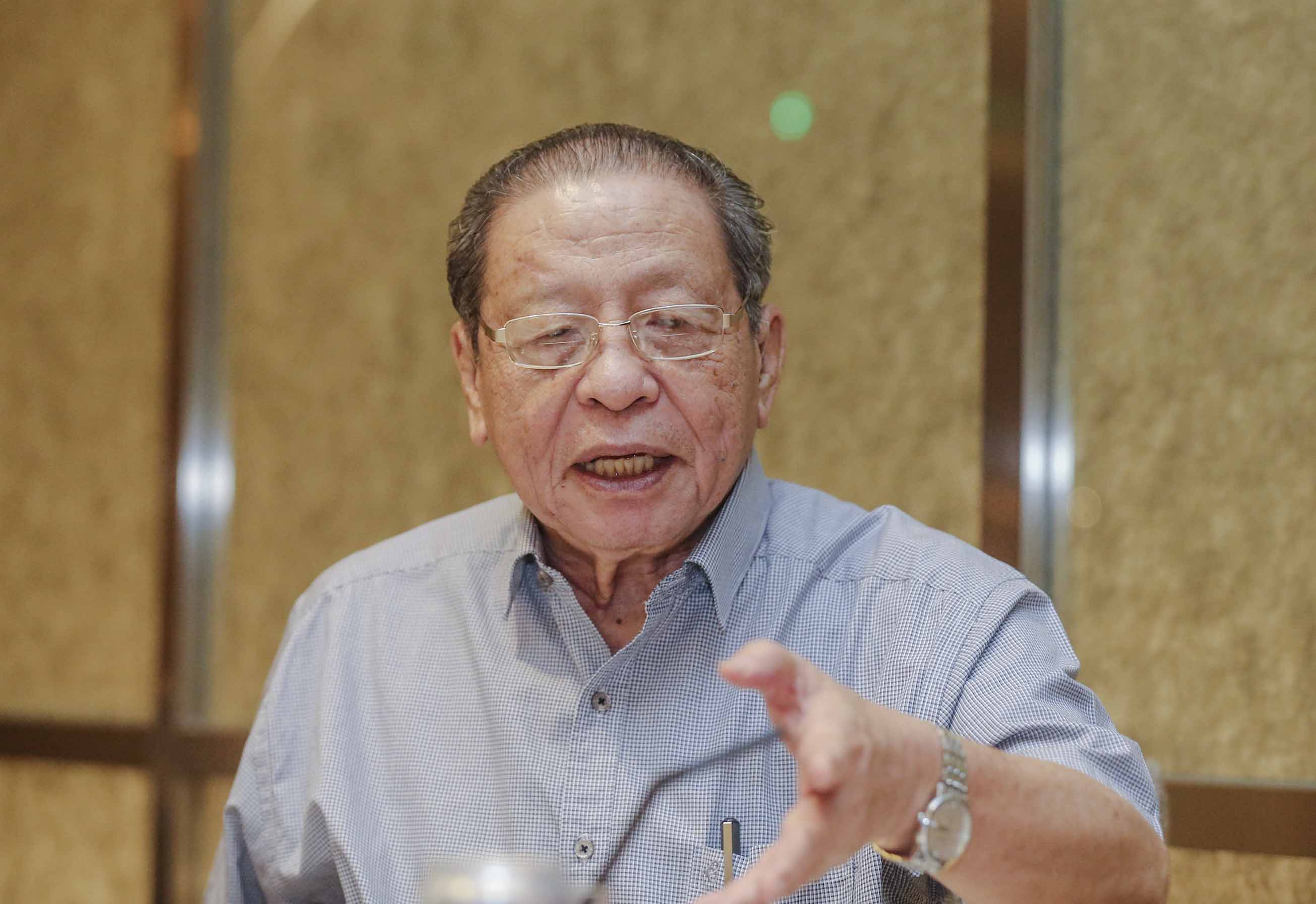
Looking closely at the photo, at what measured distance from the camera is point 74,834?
10.8 ft

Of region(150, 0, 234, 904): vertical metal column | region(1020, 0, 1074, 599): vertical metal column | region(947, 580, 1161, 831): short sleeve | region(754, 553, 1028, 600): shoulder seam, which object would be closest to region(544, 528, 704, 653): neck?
region(754, 553, 1028, 600): shoulder seam

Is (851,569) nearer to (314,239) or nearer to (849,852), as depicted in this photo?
(849,852)

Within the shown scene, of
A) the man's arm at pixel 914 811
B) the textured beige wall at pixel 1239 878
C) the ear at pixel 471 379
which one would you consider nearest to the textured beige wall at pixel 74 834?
the ear at pixel 471 379

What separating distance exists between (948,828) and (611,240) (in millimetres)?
761

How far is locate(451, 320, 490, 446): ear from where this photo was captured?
5.47ft

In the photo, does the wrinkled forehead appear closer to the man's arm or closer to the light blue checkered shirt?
the light blue checkered shirt

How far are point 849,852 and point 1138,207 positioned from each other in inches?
63.2

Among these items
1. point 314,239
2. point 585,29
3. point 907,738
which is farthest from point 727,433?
point 314,239

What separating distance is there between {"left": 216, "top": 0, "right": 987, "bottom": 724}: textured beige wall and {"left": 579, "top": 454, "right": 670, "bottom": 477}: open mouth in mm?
1042

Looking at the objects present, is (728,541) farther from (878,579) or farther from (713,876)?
(713,876)

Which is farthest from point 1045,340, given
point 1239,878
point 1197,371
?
point 1239,878

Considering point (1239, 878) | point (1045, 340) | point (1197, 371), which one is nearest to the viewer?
point (1239, 878)

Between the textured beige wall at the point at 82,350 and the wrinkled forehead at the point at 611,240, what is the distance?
197cm

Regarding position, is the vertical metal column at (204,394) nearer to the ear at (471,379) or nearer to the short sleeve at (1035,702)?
the ear at (471,379)
